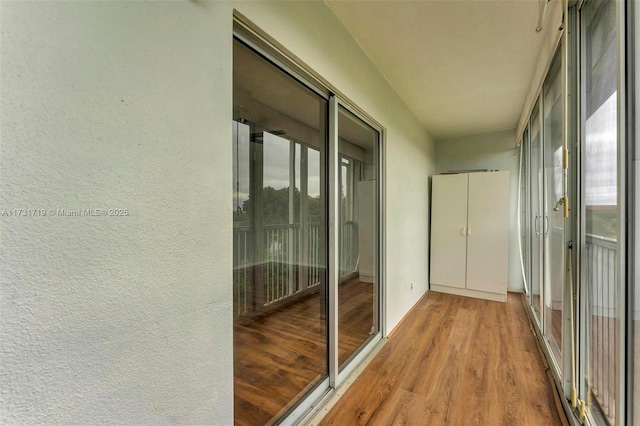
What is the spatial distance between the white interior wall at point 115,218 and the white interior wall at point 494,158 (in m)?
4.54

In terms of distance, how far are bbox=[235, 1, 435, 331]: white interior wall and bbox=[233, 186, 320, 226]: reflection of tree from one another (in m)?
0.79

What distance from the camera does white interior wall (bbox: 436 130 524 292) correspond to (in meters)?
4.16

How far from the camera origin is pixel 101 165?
2.30 feet

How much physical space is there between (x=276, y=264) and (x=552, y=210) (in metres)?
2.23

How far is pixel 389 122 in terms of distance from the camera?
2.74m

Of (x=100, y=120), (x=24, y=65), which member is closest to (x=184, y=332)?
(x=100, y=120)

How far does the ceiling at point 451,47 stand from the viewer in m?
1.72

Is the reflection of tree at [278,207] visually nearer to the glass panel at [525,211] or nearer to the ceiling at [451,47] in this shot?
the ceiling at [451,47]

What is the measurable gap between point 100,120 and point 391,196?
248cm
